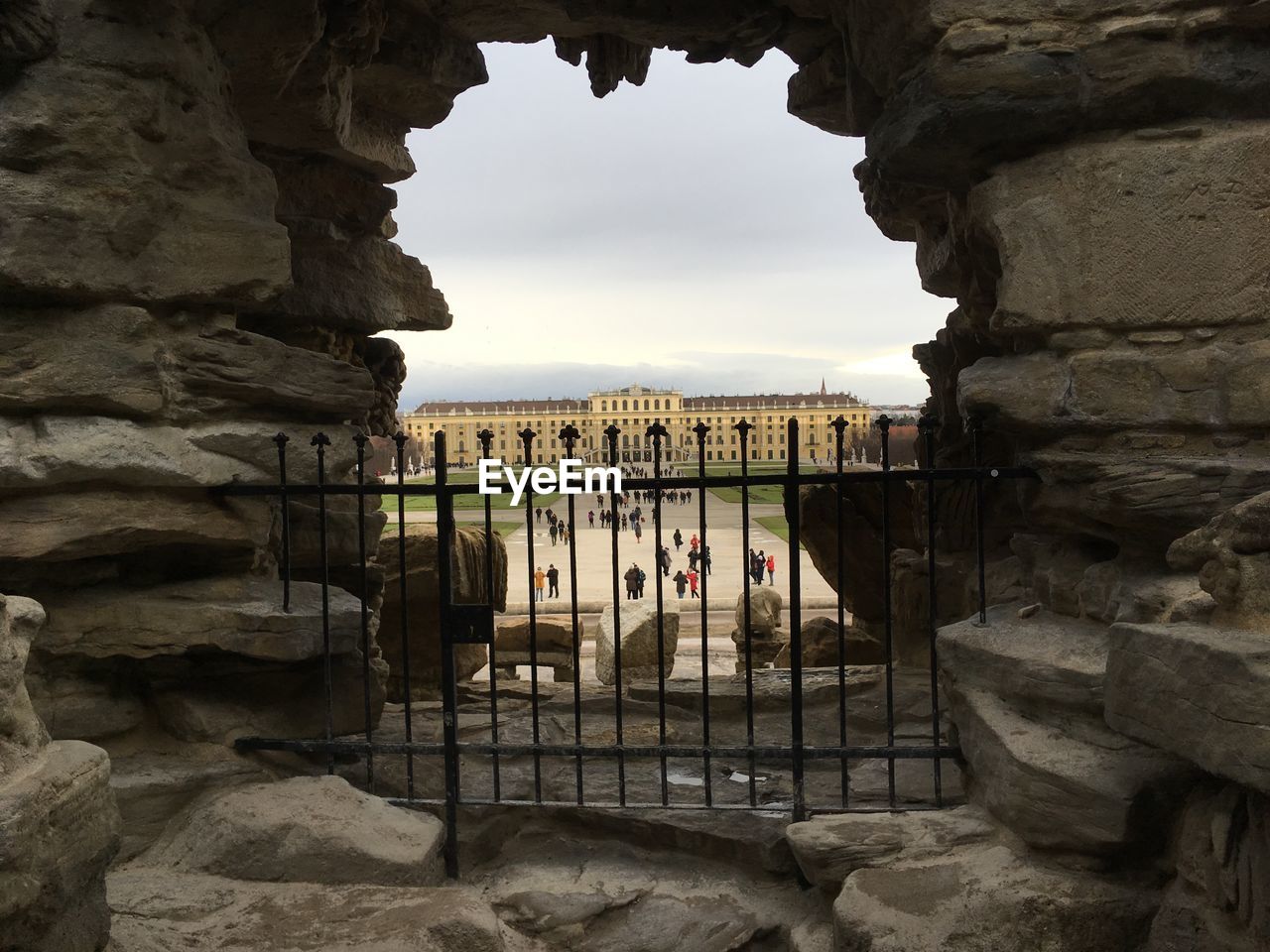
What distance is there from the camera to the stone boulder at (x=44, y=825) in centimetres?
255

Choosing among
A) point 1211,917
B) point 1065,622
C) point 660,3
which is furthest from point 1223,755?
point 660,3

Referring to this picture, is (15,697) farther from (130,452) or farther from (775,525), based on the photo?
(775,525)

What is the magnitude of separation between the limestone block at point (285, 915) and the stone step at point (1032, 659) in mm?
1946

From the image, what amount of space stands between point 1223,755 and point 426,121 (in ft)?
18.1

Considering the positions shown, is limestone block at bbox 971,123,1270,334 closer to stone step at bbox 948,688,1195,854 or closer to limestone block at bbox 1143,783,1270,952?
stone step at bbox 948,688,1195,854

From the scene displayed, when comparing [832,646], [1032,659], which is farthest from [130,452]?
[832,646]

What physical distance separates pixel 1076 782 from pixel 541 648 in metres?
8.01

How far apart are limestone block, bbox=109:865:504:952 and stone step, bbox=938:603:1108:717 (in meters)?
1.95

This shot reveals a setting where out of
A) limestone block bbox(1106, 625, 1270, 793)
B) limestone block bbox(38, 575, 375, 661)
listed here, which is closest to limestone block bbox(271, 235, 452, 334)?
limestone block bbox(38, 575, 375, 661)

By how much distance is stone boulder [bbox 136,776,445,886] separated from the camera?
3910mm

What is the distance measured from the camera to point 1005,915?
3256 millimetres

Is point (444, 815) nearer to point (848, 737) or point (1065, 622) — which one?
point (848, 737)

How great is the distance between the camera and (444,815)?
174 inches

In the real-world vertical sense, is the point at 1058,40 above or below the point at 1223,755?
above
